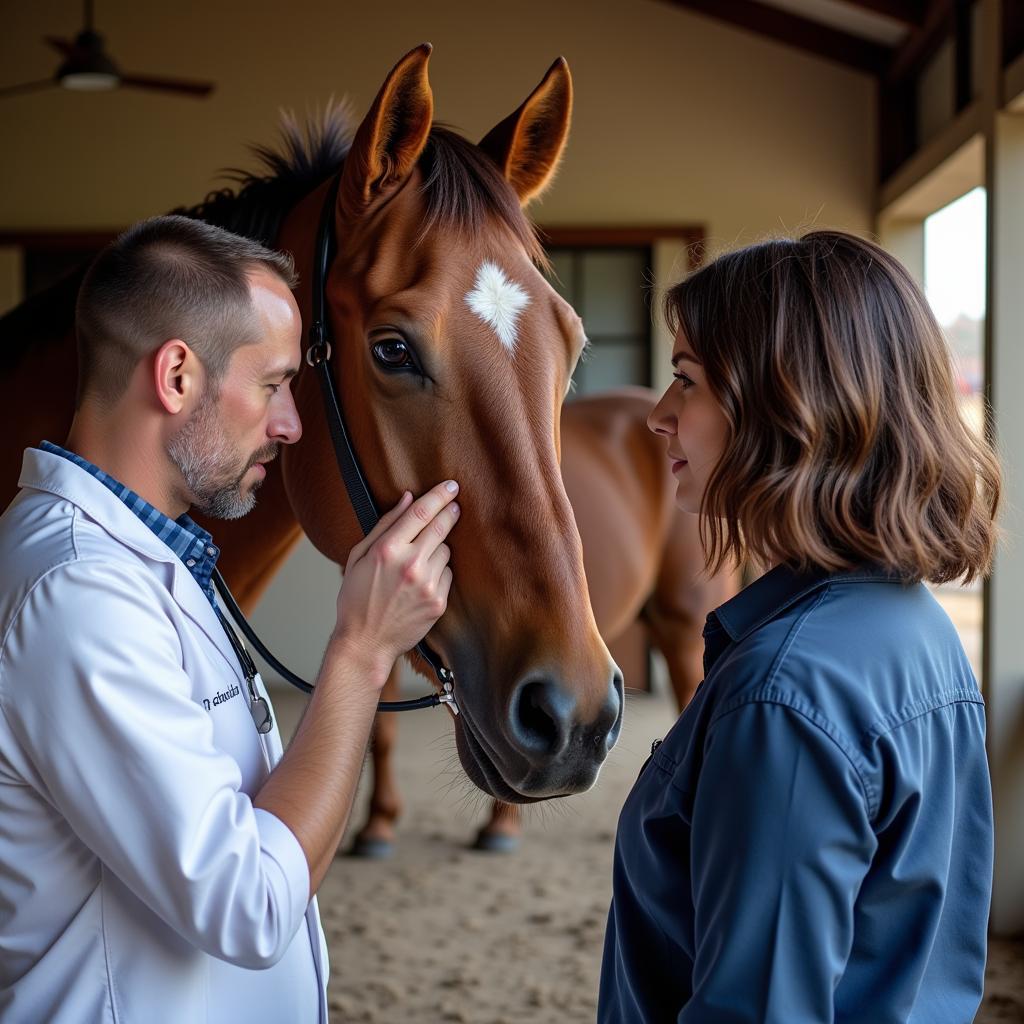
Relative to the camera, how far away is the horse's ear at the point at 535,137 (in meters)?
1.52

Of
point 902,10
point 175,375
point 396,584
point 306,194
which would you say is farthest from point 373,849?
point 902,10

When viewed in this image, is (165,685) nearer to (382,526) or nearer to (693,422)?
(382,526)

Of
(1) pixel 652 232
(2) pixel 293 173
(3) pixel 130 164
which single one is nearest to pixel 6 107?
(3) pixel 130 164

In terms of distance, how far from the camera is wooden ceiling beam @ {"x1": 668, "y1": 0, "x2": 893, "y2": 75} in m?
6.31

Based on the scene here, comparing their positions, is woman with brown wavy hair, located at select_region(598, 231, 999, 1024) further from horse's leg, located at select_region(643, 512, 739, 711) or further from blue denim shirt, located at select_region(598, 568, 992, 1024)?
horse's leg, located at select_region(643, 512, 739, 711)

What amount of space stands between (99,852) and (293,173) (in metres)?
1.10

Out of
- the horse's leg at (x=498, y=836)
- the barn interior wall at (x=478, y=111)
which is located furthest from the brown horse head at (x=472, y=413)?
the barn interior wall at (x=478, y=111)

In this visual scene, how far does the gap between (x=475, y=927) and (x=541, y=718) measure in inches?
92.4

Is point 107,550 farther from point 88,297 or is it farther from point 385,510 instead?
point 385,510

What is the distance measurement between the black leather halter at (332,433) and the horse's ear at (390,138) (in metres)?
0.05

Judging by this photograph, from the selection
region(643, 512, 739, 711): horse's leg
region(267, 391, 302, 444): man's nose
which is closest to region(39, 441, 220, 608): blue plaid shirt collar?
region(267, 391, 302, 444): man's nose

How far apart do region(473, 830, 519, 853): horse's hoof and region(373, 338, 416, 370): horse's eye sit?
299 cm

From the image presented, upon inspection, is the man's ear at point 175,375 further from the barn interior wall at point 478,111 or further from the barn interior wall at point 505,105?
the barn interior wall at point 505,105

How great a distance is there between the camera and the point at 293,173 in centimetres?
163
